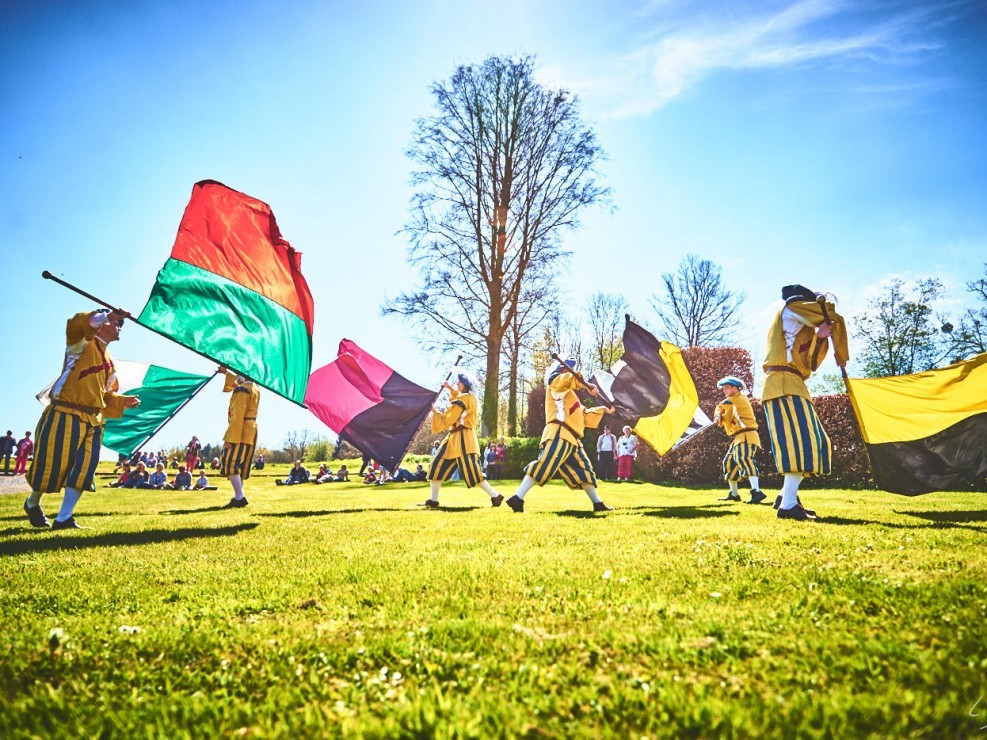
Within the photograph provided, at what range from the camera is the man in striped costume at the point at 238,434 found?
10930 mm

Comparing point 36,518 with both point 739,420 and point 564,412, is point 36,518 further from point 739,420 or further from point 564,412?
point 739,420

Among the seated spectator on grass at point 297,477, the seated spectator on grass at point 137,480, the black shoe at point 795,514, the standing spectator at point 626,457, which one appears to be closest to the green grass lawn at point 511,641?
the black shoe at point 795,514

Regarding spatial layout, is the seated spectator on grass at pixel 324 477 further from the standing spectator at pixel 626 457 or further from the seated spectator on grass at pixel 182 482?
the standing spectator at pixel 626 457

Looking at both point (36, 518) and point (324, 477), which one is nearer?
point (36, 518)

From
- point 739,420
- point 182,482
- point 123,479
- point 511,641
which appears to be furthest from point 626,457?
point 123,479

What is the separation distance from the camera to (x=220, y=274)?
7242 millimetres

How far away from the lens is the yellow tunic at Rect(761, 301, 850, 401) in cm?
697

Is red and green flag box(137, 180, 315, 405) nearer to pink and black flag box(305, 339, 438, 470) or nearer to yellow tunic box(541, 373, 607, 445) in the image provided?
pink and black flag box(305, 339, 438, 470)

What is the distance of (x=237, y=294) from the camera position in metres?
7.33

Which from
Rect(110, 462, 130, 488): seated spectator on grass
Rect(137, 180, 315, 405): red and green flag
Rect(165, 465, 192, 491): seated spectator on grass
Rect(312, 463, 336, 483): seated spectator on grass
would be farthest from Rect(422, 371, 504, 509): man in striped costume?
Rect(110, 462, 130, 488): seated spectator on grass

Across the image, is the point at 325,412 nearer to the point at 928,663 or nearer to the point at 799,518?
the point at 799,518

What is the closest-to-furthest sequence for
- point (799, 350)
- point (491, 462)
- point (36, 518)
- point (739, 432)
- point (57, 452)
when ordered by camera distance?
point (57, 452) < point (36, 518) < point (799, 350) < point (739, 432) < point (491, 462)

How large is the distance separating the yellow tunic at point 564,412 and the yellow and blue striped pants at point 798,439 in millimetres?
2849

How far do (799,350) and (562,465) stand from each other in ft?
12.7
